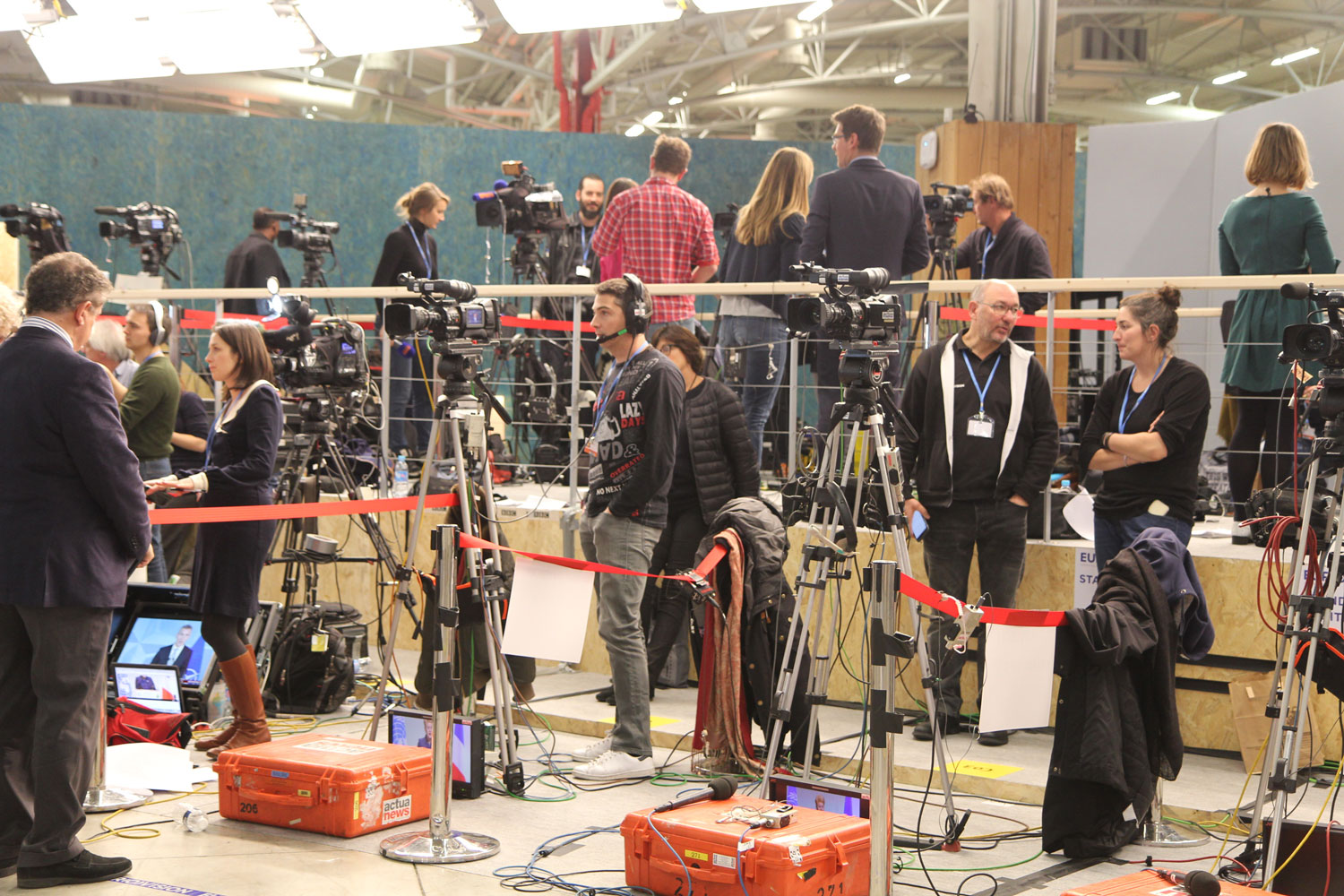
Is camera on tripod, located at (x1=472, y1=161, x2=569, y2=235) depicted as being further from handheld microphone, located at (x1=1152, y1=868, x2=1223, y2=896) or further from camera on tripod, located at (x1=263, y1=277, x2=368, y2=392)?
handheld microphone, located at (x1=1152, y1=868, x2=1223, y2=896)

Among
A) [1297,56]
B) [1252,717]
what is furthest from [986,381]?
[1297,56]

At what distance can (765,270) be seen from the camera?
19.5 ft

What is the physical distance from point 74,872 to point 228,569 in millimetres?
1274

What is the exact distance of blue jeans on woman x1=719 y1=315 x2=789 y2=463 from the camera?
5.92m

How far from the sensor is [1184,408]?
440 centimetres

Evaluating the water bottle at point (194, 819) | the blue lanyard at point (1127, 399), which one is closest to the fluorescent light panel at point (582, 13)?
the blue lanyard at point (1127, 399)

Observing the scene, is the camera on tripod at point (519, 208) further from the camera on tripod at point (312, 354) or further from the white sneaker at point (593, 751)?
the white sneaker at point (593, 751)

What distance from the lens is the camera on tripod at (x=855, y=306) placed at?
12.3 ft

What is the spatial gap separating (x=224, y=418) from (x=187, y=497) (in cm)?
95

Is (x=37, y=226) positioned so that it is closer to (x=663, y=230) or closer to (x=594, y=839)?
(x=663, y=230)

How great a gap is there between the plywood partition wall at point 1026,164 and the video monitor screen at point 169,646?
17.7 ft

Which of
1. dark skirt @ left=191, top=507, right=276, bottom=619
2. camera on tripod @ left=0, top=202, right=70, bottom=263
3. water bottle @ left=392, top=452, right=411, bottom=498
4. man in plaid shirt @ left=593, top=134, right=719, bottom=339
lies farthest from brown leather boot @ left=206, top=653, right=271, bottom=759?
camera on tripod @ left=0, top=202, right=70, bottom=263

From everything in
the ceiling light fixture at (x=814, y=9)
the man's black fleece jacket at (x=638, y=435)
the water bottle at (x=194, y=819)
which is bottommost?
the water bottle at (x=194, y=819)

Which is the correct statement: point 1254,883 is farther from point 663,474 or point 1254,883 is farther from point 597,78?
point 597,78
